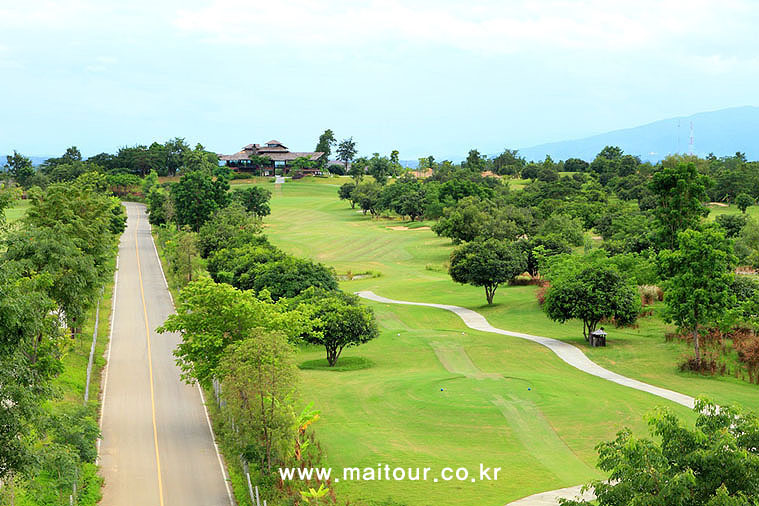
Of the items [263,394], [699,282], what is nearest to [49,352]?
[263,394]


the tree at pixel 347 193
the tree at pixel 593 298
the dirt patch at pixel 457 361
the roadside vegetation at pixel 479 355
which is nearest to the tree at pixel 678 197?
the roadside vegetation at pixel 479 355

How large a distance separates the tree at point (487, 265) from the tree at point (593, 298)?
44.1 ft

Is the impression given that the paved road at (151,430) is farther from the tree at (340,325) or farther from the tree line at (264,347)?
the tree at (340,325)

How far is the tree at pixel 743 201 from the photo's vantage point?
117 metres

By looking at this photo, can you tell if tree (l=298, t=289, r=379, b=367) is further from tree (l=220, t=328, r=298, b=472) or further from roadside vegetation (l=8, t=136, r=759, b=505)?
tree (l=220, t=328, r=298, b=472)

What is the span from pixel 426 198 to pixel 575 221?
142ft

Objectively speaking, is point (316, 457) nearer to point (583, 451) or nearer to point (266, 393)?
point (266, 393)

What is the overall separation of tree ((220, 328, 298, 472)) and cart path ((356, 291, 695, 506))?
8420 mm

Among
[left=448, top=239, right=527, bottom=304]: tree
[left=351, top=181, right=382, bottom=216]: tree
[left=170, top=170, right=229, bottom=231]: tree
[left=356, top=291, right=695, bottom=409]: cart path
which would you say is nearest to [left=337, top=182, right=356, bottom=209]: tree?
[left=351, top=181, right=382, bottom=216]: tree

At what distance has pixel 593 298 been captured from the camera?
49.6m

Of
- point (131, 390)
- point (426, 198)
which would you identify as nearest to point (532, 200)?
point (426, 198)

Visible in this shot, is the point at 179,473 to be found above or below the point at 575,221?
below

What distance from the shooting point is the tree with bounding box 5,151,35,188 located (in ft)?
558

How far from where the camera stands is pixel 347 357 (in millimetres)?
48500
